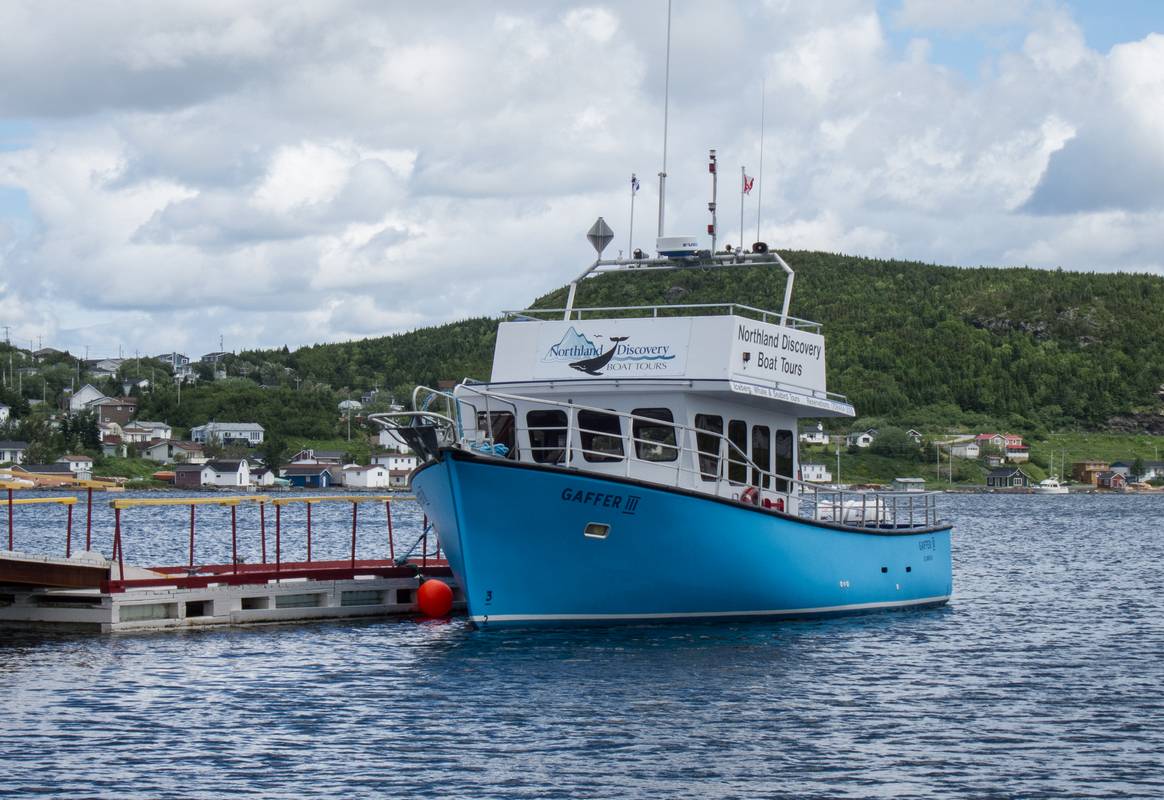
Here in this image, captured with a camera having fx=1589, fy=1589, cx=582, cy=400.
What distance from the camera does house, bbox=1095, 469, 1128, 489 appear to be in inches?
6991

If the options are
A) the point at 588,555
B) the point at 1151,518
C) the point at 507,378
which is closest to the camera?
the point at 588,555

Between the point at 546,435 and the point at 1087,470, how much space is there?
553 feet

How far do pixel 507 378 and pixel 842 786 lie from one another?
39.4 feet

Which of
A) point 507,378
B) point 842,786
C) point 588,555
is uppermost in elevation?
point 507,378

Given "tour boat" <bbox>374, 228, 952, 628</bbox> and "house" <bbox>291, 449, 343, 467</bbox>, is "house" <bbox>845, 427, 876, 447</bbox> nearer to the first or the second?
"house" <bbox>291, 449, 343, 467</bbox>

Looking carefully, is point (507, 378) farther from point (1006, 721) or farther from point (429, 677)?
point (1006, 721)

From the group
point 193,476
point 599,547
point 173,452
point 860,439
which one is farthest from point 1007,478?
point 599,547

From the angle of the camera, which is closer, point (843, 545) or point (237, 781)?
point (237, 781)

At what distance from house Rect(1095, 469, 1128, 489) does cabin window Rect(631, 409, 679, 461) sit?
162340 millimetres

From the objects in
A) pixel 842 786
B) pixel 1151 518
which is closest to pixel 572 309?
pixel 842 786

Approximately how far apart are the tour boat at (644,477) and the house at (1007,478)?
144776mm

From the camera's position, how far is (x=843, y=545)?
26172mm

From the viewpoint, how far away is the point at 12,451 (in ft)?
509

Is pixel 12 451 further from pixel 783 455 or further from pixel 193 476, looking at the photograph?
pixel 783 455
